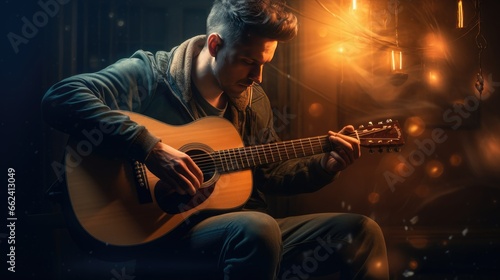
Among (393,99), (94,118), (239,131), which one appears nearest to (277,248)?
(239,131)

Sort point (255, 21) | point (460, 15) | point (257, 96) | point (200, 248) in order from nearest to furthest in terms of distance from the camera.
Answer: point (200, 248), point (255, 21), point (257, 96), point (460, 15)

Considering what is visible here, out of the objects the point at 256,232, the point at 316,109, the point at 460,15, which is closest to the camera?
the point at 256,232

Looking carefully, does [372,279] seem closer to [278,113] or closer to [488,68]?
[278,113]

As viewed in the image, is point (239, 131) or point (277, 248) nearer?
point (277, 248)

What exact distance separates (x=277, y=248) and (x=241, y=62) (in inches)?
21.9

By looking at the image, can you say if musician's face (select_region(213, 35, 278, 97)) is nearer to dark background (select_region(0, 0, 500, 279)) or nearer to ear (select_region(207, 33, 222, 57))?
ear (select_region(207, 33, 222, 57))

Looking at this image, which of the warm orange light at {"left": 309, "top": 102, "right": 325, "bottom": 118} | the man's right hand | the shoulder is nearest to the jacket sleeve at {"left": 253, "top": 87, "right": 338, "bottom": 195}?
the shoulder

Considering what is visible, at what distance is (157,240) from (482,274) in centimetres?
140

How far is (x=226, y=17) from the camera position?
146 centimetres

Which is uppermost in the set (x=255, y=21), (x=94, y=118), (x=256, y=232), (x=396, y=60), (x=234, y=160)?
(x=255, y=21)

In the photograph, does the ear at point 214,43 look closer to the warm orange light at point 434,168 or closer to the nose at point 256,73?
the nose at point 256,73

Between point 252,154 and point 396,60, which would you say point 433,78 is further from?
point 252,154

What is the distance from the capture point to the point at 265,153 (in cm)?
146

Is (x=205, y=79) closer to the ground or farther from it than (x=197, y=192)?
farther from it
